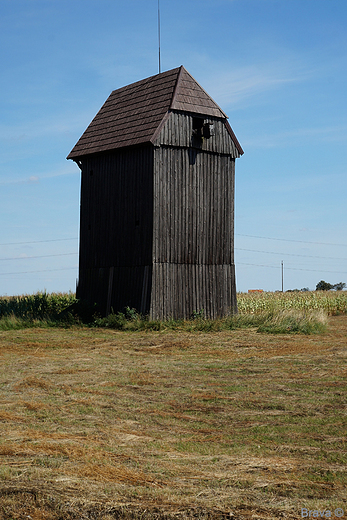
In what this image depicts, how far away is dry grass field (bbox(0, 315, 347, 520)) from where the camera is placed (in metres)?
5.72

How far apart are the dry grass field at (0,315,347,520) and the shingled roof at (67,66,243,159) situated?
1233 cm

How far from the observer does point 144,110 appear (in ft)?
87.6

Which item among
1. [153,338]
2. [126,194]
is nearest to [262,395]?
[153,338]

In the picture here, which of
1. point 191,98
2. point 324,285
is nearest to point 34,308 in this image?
point 191,98

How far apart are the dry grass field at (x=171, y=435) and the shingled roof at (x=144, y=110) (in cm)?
1233

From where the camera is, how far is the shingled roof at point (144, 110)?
25484mm

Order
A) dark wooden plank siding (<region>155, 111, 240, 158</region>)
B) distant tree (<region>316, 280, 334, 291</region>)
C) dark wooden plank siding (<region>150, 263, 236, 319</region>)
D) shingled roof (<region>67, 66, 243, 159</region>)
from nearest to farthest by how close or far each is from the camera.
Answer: dark wooden plank siding (<region>150, 263, 236, 319</region>) → dark wooden plank siding (<region>155, 111, 240, 158</region>) → shingled roof (<region>67, 66, 243, 159</region>) → distant tree (<region>316, 280, 334, 291</region>)

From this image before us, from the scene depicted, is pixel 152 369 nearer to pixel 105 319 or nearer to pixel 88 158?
pixel 105 319

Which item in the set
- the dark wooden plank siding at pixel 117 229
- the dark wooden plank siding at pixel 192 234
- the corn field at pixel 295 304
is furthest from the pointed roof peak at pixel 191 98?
the corn field at pixel 295 304

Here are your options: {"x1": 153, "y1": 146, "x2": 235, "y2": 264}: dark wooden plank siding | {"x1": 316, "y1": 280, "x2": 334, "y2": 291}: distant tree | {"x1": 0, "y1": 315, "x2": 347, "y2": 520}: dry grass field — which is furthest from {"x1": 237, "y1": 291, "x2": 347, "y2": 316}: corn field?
{"x1": 316, "y1": 280, "x2": 334, "y2": 291}: distant tree

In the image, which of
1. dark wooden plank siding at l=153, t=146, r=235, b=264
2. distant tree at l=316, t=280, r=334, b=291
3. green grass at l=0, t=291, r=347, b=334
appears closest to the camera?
green grass at l=0, t=291, r=347, b=334

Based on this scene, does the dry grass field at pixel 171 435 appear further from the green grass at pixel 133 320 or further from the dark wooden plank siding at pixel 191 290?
the dark wooden plank siding at pixel 191 290

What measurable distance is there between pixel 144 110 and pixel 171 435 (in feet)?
68.0

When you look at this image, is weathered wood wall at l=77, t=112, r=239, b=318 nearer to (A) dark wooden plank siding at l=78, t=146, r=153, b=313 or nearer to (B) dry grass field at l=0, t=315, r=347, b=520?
(A) dark wooden plank siding at l=78, t=146, r=153, b=313
